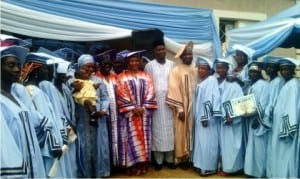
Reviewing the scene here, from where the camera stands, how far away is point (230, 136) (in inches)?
235

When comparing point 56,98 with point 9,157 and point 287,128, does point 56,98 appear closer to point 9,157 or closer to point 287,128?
point 9,157

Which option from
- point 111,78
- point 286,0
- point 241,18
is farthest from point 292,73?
point 286,0

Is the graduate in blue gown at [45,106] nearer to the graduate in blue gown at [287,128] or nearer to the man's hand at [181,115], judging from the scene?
the man's hand at [181,115]

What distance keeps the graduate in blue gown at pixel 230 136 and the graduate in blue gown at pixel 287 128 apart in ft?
1.70

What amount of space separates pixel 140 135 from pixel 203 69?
1.48 meters

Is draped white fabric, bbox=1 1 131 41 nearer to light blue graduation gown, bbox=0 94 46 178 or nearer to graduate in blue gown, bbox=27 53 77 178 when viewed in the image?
graduate in blue gown, bbox=27 53 77 178

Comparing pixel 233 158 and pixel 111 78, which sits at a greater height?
pixel 111 78

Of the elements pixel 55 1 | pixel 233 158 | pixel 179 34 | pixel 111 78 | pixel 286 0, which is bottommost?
pixel 233 158

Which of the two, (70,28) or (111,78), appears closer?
(111,78)

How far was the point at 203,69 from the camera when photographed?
6344 millimetres

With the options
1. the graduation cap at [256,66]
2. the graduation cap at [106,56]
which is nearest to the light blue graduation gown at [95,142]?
the graduation cap at [106,56]

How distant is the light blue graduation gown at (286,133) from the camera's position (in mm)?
5324

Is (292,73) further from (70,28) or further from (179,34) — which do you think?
(70,28)

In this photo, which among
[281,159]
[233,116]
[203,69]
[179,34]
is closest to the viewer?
[281,159]
